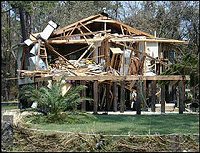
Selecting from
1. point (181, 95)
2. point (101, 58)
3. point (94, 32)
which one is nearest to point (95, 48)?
point (101, 58)

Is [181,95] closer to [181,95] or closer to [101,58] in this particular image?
[181,95]

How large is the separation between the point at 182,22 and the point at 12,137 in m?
38.4

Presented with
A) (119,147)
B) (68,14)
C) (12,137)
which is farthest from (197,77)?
(68,14)

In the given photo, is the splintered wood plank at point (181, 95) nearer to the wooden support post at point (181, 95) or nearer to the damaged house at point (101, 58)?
the wooden support post at point (181, 95)

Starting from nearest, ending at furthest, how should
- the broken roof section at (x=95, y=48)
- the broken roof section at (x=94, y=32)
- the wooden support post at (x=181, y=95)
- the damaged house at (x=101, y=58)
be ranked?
the wooden support post at (x=181, y=95)
the damaged house at (x=101, y=58)
the broken roof section at (x=95, y=48)
the broken roof section at (x=94, y=32)

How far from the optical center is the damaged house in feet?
92.7

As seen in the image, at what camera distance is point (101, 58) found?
100 ft

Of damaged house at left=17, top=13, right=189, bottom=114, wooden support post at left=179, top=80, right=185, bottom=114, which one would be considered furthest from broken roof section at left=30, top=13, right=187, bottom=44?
wooden support post at left=179, top=80, right=185, bottom=114

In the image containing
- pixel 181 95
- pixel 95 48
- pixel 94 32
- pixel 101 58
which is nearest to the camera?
pixel 181 95

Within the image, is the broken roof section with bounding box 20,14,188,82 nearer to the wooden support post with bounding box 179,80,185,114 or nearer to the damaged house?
the damaged house

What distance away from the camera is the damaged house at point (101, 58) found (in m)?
28.3

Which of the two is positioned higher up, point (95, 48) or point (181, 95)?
point (95, 48)

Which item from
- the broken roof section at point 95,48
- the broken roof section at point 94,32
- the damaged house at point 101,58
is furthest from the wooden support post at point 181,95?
the broken roof section at point 94,32

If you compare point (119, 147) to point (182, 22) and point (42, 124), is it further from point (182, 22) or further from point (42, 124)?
point (182, 22)
